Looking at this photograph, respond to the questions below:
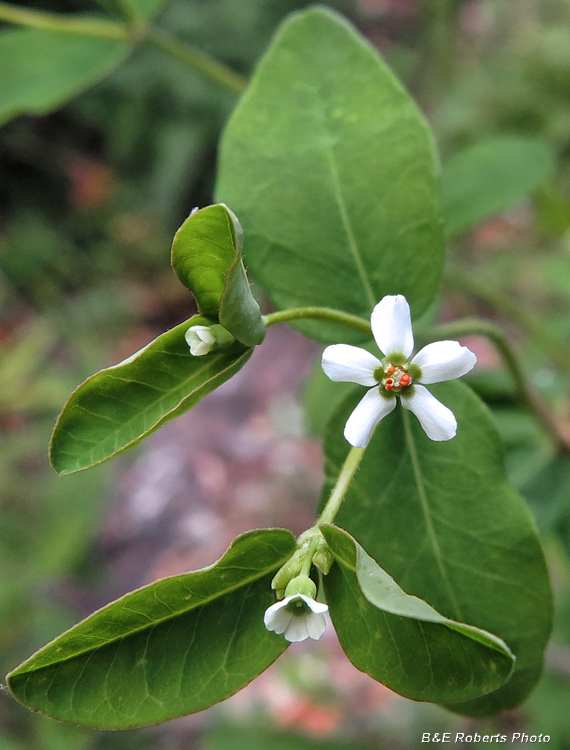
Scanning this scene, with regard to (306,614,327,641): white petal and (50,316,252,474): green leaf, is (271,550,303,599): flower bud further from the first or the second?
(50,316,252,474): green leaf

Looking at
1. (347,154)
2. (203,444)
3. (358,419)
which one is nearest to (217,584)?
(358,419)

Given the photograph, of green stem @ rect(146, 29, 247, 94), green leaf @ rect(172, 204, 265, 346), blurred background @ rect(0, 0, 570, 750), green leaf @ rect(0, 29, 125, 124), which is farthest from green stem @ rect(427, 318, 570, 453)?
green leaf @ rect(0, 29, 125, 124)

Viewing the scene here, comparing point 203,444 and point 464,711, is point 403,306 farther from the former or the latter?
point 203,444

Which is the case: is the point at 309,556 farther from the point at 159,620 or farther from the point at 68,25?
the point at 68,25

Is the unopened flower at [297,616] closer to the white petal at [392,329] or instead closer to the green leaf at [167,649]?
the green leaf at [167,649]

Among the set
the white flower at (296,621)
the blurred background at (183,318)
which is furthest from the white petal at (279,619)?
the blurred background at (183,318)

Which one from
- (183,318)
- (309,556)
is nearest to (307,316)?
(309,556)
